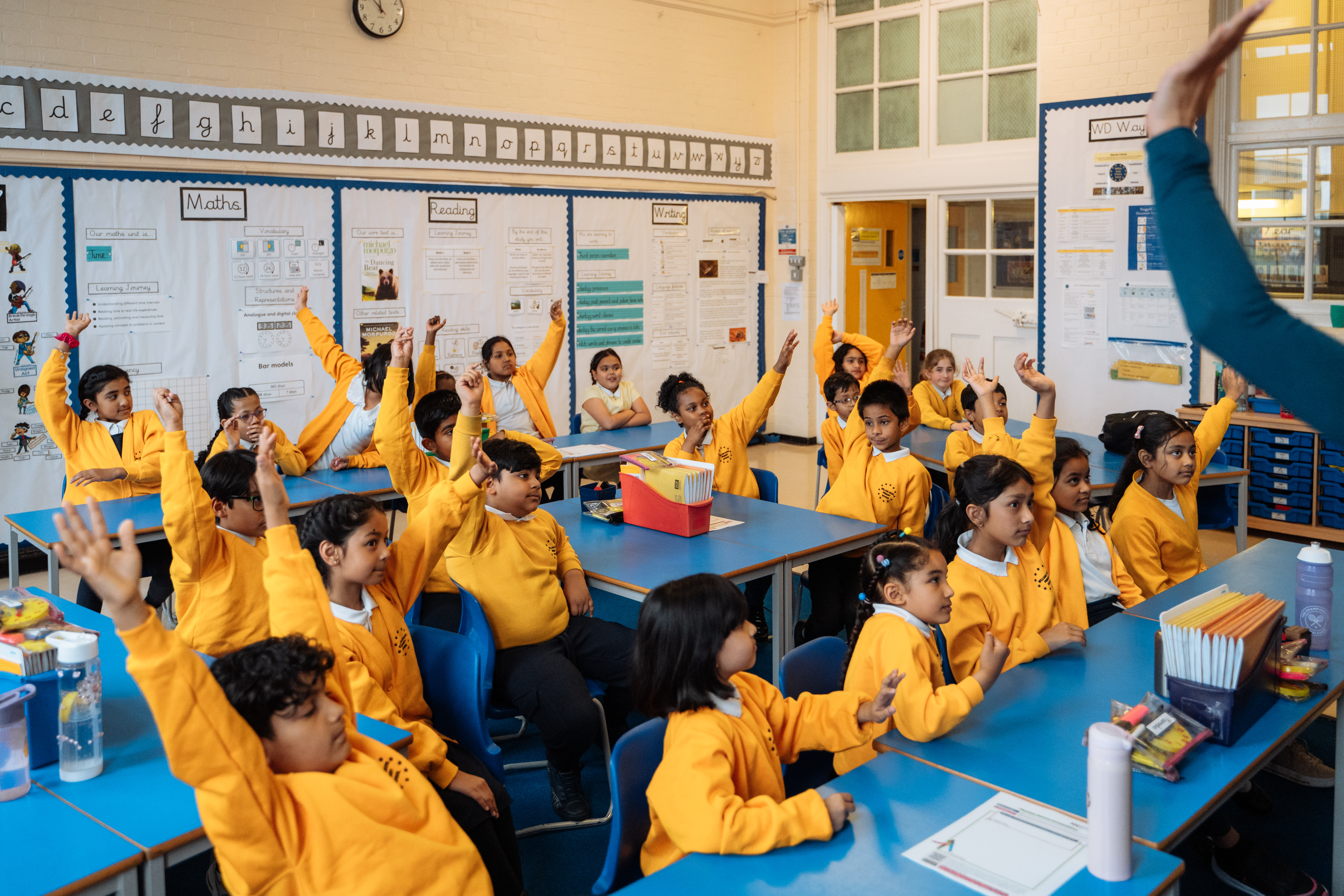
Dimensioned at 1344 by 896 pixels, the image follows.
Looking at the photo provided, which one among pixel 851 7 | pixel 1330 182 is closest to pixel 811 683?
pixel 1330 182

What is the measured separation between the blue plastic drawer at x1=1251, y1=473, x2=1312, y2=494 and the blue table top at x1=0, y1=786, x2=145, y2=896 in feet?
20.4

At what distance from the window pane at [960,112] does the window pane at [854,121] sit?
629 millimetres

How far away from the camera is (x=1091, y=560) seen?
3287mm

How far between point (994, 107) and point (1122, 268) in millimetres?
1615

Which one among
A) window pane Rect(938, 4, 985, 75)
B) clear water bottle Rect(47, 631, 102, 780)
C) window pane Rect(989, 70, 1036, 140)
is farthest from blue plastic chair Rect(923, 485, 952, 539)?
window pane Rect(938, 4, 985, 75)

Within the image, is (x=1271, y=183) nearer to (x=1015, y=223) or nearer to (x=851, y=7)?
(x=1015, y=223)

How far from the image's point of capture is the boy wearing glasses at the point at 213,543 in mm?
2604

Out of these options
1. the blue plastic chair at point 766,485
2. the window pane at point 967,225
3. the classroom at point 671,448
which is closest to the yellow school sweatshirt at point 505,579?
the classroom at point 671,448

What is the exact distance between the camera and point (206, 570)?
8.93 feet

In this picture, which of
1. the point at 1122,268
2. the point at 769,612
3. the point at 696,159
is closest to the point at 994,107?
the point at 1122,268

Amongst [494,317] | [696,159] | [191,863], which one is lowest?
[191,863]

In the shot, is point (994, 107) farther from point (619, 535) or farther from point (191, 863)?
point (191, 863)

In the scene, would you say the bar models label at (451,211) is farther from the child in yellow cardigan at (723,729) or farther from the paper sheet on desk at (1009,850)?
the paper sheet on desk at (1009,850)

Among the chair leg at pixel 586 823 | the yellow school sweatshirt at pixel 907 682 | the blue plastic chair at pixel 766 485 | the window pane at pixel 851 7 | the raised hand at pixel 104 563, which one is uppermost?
the window pane at pixel 851 7
